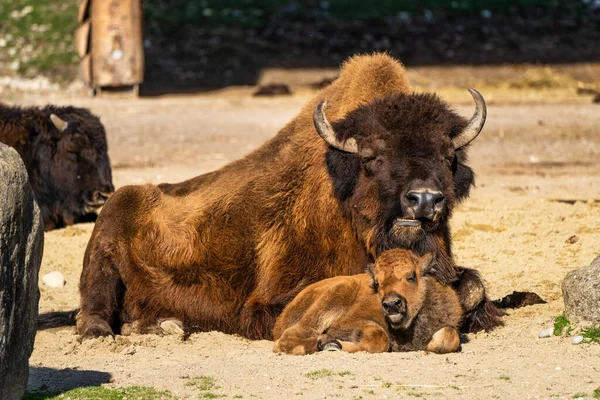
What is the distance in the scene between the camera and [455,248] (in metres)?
11.3

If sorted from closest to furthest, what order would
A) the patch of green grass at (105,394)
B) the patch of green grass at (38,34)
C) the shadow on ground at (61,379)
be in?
the patch of green grass at (105,394) → the shadow on ground at (61,379) → the patch of green grass at (38,34)

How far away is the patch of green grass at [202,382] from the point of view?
258 inches

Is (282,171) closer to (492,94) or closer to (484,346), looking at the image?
(484,346)

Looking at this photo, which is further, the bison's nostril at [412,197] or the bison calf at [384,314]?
the bison's nostril at [412,197]

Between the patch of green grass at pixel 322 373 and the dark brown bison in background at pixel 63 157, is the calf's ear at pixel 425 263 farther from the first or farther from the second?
the dark brown bison in background at pixel 63 157

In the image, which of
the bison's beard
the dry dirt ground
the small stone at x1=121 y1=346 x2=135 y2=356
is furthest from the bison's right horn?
the small stone at x1=121 y1=346 x2=135 y2=356

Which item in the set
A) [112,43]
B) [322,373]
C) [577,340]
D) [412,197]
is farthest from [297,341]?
[112,43]

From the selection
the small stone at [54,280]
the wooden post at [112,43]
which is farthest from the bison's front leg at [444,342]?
the wooden post at [112,43]

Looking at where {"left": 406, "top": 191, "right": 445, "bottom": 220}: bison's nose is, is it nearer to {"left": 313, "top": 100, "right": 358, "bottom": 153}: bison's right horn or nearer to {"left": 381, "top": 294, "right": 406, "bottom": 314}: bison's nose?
{"left": 381, "top": 294, "right": 406, "bottom": 314}: bison's nose

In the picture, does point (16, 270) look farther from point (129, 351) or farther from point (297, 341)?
point (129, 351)

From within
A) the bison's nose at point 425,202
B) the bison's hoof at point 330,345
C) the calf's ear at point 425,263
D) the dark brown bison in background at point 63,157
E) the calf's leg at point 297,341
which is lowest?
the dark brown bison in background at point 63,157

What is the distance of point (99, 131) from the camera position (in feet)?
Answer: 48.3

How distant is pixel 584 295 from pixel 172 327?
3181mm

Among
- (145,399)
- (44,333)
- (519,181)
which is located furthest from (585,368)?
(519,181)
